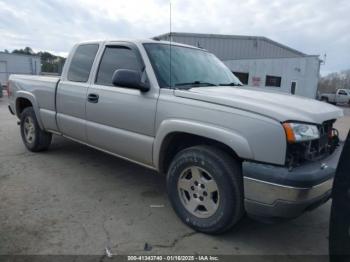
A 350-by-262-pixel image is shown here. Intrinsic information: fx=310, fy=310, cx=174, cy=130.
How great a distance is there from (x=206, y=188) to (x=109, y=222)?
1088 mm

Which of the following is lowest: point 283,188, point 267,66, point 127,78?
point 283,188

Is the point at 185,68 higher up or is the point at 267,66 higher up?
the point at 267,66

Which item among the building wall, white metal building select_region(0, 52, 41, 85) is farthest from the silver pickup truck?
white metal building select_region(0, 52, 41, 85)

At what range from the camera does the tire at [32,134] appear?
5.36 meters

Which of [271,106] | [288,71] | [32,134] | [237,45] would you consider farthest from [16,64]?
[271,106]

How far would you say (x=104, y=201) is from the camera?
3688 millimetres

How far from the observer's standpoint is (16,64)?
28.8 metres

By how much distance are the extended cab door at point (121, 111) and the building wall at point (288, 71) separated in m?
22.9

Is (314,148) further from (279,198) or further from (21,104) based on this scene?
(21,104)

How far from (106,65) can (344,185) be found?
3.16 meters

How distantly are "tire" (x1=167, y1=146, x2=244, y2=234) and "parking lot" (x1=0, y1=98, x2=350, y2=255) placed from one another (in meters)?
0.18

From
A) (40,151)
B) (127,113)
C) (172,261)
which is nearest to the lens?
(172,261)

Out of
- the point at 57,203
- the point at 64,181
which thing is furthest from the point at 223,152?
the point at 64,181

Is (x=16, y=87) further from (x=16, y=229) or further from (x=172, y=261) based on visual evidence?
(x=172, y=261)
